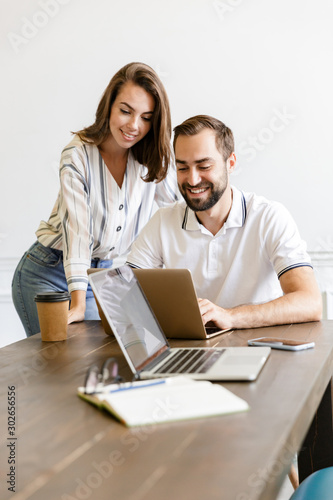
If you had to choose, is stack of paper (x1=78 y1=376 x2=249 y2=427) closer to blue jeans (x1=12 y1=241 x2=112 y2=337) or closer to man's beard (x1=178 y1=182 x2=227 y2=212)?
man's beard (x1=178 y1=182 x2=227 y2=212)

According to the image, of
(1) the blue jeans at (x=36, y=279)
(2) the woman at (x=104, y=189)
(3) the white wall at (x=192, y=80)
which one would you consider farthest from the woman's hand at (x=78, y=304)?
(3) the white wall at (x=192, y=80)

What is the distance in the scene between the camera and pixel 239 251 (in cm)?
196

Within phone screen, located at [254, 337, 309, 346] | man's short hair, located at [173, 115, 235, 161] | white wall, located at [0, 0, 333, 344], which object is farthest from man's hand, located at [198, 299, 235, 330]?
white wall, located at [0, 0, 333, 344]

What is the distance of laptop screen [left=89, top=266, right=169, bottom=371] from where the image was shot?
122cm

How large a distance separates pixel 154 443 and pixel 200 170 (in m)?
1.30

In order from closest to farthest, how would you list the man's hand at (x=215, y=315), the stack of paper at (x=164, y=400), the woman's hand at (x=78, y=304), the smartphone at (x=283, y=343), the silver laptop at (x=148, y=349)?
1. the stack of paper at (x=164, y=400)
2. the silver laptop at (x=148, y=349)
3. the smartphone at (x=283, y=343)
4. the man's hand at (x=215, y=315)
5. the woman's hand at (x=78, y=304)

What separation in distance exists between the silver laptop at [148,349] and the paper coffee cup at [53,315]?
29cm

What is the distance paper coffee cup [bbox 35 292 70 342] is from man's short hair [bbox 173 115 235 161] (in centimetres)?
71

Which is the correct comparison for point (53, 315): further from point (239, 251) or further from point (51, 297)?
point (239, 251)

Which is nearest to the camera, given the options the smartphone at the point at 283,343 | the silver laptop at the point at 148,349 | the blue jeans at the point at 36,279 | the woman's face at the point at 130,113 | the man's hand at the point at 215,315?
the silver laptop at the point at 148,349

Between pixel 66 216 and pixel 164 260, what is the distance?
0.38m

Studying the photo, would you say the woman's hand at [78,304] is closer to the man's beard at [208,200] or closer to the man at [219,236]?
the man at [219,236]

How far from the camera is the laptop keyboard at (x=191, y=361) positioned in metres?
1.21

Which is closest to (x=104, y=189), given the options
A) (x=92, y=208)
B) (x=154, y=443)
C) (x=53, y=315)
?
(x=92, y=208)
